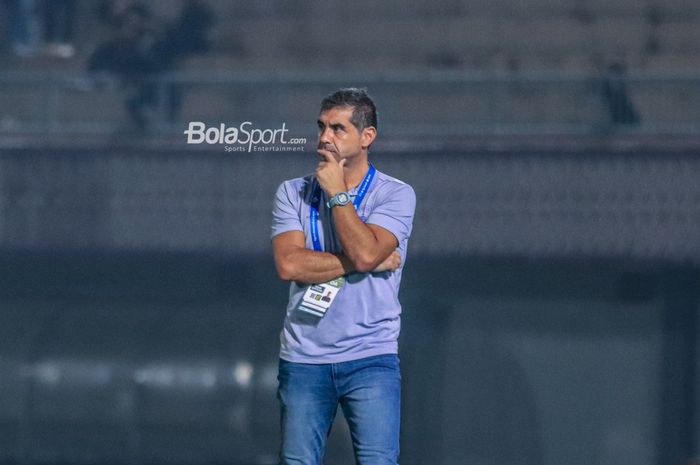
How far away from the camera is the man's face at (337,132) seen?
9.43 ft

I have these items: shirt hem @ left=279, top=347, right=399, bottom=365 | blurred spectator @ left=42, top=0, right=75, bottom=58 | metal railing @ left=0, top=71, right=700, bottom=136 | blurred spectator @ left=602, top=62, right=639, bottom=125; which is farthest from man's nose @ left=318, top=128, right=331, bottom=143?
blurred spectator @ left=42, top=0, right=75, bottom=58

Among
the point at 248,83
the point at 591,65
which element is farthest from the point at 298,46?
the point at 591,65

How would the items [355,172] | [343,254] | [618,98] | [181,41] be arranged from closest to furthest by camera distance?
[343,254], [355,172], [618,98], [181,41]

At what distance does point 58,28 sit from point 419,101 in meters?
1.34

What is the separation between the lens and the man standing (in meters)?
2.77

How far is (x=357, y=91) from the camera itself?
9.66ft

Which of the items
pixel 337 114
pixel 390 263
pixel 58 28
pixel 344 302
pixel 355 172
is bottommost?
pixel 344 302

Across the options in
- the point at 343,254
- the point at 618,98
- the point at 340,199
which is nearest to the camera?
the point at 340,199

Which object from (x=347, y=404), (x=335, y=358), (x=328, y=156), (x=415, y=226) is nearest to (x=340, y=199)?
(x=328, y=156)

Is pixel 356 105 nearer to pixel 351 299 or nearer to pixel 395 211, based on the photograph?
pixel 395 211

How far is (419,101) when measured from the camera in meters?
3.90

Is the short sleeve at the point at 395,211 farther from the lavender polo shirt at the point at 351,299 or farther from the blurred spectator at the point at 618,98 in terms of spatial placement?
the blurred spectator at the point at 618,98

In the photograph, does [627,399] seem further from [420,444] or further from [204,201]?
[204,201]

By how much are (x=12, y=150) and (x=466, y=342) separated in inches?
69.7
